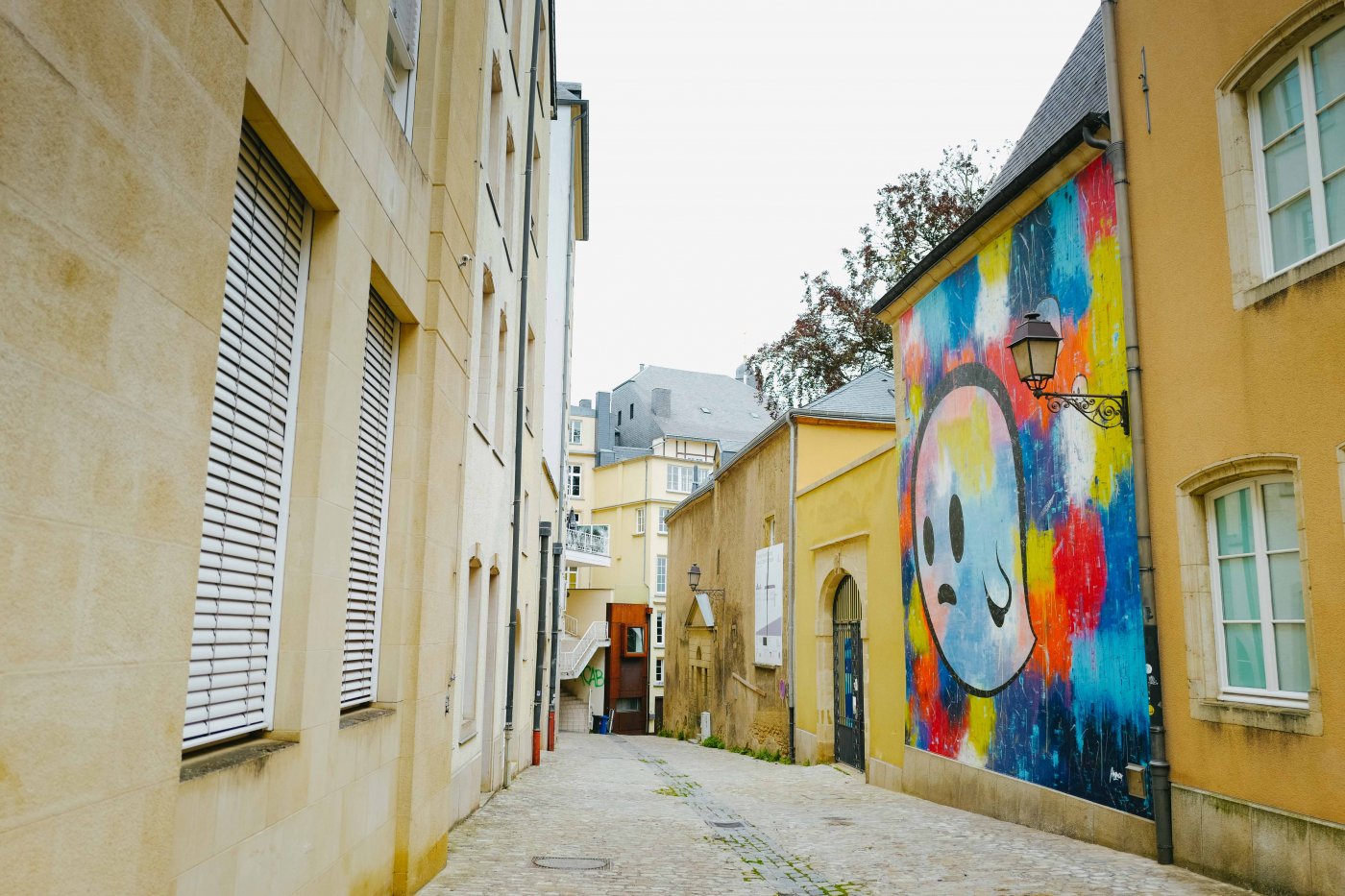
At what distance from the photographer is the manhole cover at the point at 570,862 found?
781 centimetres

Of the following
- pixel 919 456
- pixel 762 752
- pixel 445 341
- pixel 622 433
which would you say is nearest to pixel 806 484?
pixel 762 752

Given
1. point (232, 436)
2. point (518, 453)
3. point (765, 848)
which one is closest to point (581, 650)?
point (518, 453)

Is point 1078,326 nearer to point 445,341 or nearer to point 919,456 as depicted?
point 919,456

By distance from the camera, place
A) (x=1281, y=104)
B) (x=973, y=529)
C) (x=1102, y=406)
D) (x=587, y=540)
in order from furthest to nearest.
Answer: (x=587, y=540), (x=973, y=529), (x=1102, y=406), (x=1281, y=104)

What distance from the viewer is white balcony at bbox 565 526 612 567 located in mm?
41000

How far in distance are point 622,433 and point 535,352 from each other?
4190 cm

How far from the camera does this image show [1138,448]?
8.40 m

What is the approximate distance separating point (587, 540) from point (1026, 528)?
33.2 meters

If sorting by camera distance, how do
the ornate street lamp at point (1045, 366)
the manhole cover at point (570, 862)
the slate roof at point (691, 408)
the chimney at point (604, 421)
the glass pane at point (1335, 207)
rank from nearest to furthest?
the glass pane at point (1335, 207) < the manhole cover at point (570, 862) < the ornate street lamp at point (1045, 366) < the slate roof at point (691, 408) < the chimney at point (604, 421)

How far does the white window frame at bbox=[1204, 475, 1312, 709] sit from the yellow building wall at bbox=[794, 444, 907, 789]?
6.81 meters

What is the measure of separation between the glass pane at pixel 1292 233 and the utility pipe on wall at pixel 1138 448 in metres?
1.52

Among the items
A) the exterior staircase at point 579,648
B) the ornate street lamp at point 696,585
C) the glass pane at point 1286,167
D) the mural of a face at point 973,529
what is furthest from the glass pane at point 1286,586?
the exterior staircase at point 579,648

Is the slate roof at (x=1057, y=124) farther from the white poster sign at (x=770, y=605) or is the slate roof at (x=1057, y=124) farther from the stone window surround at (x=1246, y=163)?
the white poster sign at (x=770, y=605)

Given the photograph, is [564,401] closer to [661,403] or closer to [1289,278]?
[1289,278]
